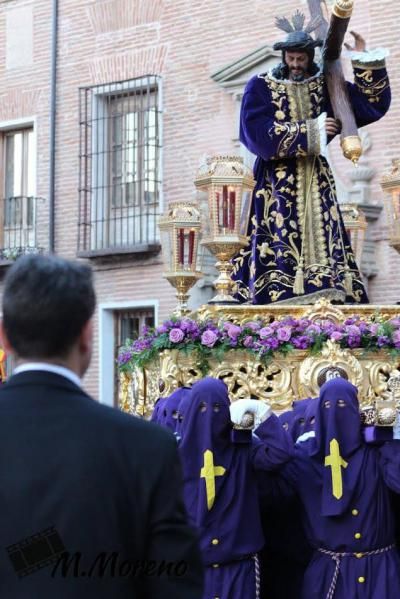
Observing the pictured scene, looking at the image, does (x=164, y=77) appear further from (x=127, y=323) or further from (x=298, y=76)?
(x=298, y=76)

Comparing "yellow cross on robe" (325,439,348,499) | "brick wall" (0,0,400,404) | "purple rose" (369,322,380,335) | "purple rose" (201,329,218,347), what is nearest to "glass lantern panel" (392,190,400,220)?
"purple rose" (369,322,380,335)

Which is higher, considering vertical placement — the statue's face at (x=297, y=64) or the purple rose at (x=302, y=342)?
the statue's face at (x=297, y=64)

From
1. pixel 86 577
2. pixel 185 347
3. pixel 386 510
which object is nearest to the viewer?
pixel 86 577

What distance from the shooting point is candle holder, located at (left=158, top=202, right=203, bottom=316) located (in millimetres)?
7676

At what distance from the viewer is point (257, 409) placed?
5.41 m

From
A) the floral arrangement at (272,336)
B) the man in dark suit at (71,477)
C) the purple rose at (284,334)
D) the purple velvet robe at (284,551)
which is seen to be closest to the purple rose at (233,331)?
the floral arrangement at (272,336)

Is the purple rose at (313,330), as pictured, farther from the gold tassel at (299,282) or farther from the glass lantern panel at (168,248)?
the glass lantern panel at (168,248)

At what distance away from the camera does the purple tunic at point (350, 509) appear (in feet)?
16.8

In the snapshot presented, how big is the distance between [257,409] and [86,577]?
309 cm

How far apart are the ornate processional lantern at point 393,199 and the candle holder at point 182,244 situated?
1208 mm

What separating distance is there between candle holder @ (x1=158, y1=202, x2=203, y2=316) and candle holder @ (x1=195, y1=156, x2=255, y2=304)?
16.8 inches

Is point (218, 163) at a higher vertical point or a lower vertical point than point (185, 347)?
higher

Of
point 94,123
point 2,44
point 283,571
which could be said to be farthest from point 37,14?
point 283,571

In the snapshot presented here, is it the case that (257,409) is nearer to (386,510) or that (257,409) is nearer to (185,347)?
(386,510)
